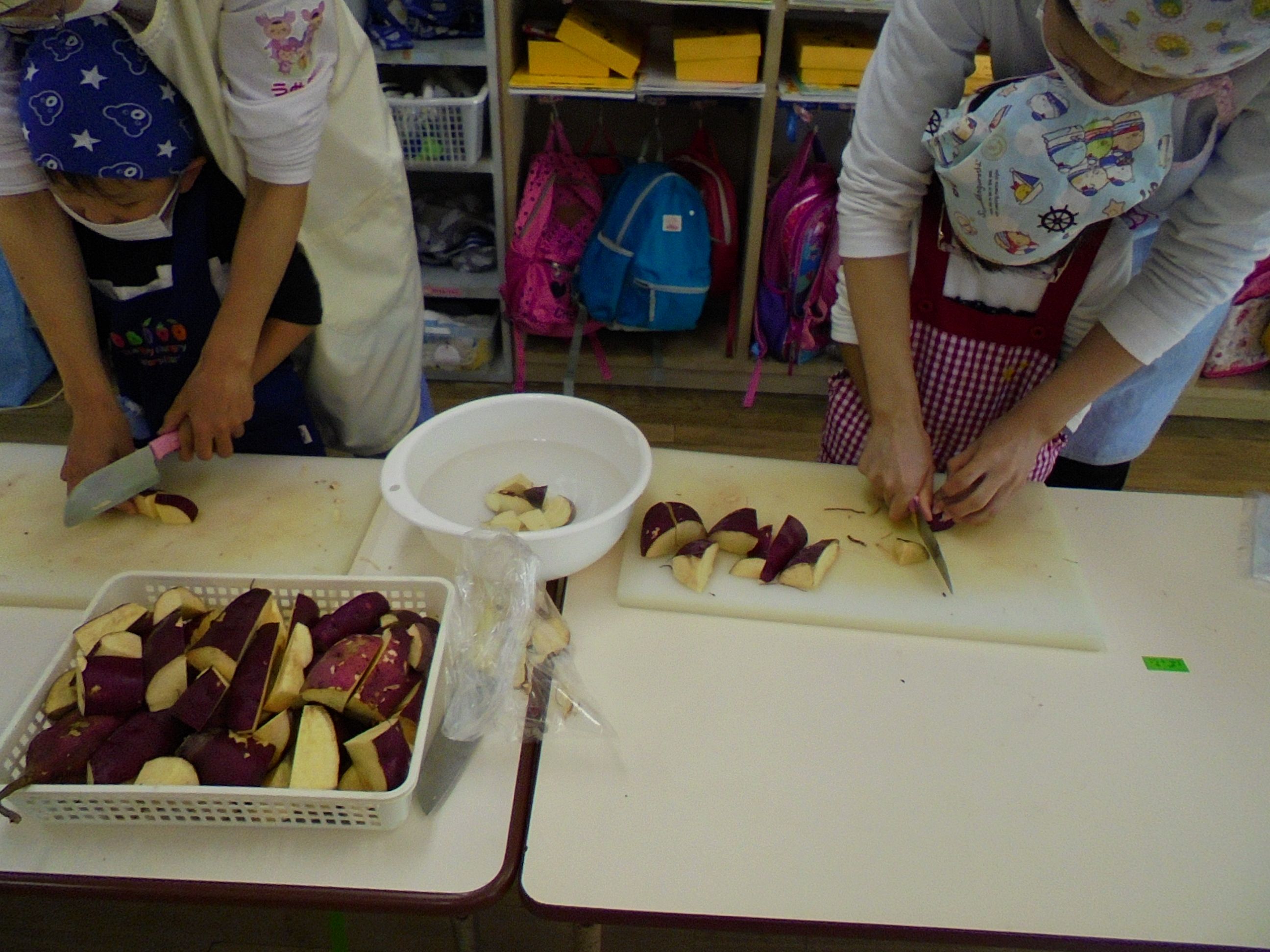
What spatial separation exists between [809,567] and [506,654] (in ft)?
1.05

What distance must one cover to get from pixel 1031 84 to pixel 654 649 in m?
0.64

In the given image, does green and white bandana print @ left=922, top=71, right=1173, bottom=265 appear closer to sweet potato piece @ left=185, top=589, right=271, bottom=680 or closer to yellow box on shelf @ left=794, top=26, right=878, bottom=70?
sweet potato piece @ left=185, top=589, right=271, bottom=680

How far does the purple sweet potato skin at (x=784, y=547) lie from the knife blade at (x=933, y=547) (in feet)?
0.42

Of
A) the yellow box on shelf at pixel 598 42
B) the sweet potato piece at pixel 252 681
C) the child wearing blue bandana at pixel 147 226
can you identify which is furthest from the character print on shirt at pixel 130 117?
the yellow box on shelf at pixel 598 42

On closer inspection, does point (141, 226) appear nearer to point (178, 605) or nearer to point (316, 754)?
point (178, 605)

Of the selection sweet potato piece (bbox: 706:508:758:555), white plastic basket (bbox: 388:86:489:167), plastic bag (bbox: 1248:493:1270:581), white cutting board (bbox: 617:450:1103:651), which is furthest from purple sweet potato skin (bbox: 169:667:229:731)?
white plastic basket (bbox: 388:86:489:167)

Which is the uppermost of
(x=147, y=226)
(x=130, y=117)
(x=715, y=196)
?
(x=130, y=117)

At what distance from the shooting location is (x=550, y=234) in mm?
2230

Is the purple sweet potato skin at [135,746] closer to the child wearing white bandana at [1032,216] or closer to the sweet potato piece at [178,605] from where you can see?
the sweet potato piece at [178,605]

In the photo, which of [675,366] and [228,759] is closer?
[228,759]

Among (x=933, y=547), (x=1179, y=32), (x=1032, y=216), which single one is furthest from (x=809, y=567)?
(x=1179, y=32)

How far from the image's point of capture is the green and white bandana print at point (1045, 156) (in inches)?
31.4

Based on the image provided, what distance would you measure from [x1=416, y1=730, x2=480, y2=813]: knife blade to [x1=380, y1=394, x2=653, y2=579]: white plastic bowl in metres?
0.19

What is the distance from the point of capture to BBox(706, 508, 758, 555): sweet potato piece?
902 millimetres
